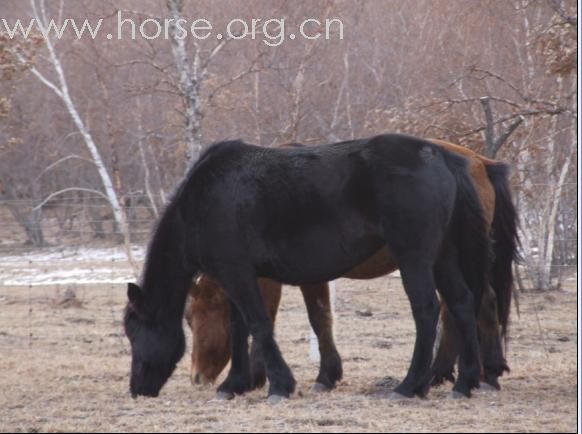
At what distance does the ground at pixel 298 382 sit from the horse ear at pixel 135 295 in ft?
2.36

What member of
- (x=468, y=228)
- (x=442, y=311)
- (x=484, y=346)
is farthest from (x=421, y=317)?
(x=484, y=346)

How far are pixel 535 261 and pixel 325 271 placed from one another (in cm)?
1216

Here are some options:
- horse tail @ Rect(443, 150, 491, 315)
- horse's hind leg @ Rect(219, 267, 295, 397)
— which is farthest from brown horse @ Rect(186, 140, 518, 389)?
horse's hind leg @ Rect(219, 267, 295, 397)

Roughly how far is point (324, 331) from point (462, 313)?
154 centimetres

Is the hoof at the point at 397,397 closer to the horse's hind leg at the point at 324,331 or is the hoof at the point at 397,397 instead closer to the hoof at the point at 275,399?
the hoof at the point at 275,399

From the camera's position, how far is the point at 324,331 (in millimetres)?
8039

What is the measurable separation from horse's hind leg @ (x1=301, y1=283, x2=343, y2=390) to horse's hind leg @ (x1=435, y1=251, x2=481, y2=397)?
1.32 metres

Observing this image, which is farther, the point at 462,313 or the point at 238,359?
the point at 238,359

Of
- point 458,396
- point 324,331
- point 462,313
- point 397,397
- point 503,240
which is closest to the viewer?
point 397,397

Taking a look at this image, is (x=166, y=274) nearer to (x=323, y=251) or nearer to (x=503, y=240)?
(x=323, y=251)

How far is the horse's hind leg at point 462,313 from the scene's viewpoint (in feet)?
22.3

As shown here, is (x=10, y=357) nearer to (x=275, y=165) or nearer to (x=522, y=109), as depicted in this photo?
(x=275, y=165)

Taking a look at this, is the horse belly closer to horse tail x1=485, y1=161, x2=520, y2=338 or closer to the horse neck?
the horse neck

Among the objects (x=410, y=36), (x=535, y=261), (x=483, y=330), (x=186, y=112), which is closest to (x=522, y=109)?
(x=483, y=330)
